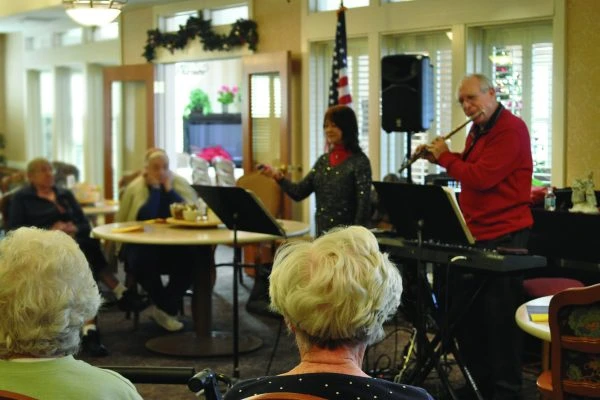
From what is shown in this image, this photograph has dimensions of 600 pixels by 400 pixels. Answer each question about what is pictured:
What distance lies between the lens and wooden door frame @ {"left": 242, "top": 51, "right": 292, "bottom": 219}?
813cm

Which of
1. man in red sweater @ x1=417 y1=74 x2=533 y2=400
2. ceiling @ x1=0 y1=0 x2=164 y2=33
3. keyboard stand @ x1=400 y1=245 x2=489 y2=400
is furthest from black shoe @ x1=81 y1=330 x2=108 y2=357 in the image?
ceiling @ x1=0 y1=0 x2=164 y2=33

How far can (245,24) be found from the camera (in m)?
8.64

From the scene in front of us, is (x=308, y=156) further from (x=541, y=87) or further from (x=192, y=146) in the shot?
(x=192, y=146)

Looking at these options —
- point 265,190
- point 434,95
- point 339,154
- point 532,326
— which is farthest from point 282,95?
point 532,326

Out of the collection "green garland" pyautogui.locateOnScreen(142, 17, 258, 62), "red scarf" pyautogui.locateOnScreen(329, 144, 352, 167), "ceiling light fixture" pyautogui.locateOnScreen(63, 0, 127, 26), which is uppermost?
"ceiling light fixture" pyautogui.locateOnScreen(63, 0, 127, 26)

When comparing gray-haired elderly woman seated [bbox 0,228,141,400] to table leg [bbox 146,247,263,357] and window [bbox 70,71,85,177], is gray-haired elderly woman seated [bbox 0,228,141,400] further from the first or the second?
window [bbox 70,71,85,177]

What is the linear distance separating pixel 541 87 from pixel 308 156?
239 centimetres

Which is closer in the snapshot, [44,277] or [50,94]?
[44,277]

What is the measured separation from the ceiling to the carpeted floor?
459 cm

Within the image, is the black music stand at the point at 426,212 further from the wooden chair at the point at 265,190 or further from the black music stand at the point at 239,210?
the wooden chair at the point at 265,190

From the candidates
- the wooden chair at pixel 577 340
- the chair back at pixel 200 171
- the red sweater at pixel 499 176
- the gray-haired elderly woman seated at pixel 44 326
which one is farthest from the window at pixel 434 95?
the gray-haired elderly woman seated at pixel 44 326

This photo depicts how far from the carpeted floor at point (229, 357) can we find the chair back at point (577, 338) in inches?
63.4

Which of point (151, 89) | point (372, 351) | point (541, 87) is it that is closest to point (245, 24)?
point (151, 89)

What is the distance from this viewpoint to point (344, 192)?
506 cm
